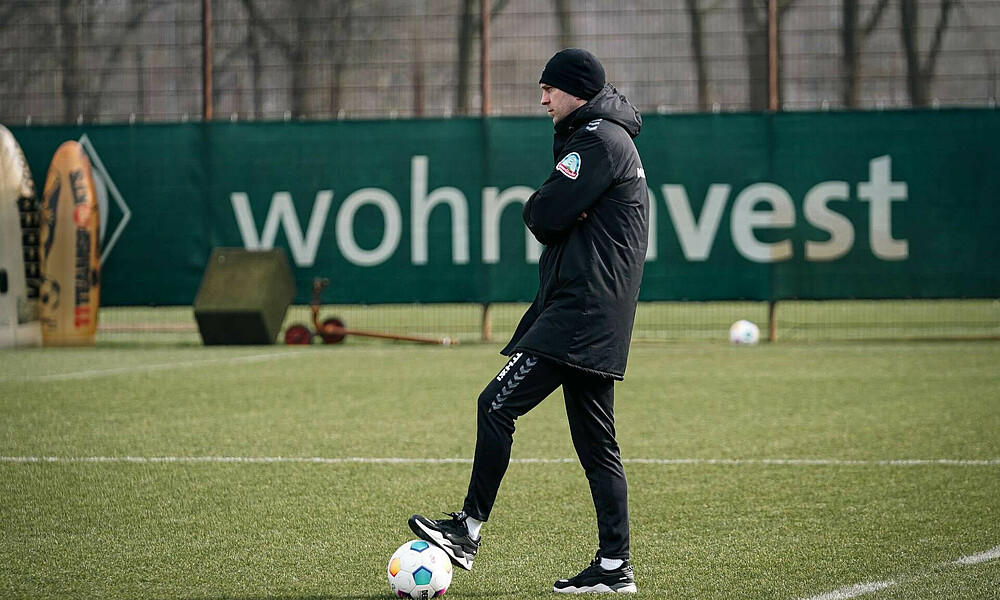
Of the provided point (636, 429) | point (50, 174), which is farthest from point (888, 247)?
point (50, 174)

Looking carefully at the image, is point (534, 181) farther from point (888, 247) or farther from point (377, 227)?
point (888, 247)

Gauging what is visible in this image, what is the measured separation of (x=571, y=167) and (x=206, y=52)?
13.0m

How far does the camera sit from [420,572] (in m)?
4.47

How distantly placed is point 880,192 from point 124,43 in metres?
9.75

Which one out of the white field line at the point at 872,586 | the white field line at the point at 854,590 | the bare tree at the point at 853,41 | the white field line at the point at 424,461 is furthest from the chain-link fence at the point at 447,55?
the white field line at the point at 854,590

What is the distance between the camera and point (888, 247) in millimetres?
15445

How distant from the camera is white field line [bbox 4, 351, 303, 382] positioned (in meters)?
12.0

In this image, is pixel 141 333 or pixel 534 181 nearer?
pixel 534 181

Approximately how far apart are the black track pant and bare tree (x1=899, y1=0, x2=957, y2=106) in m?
12.3

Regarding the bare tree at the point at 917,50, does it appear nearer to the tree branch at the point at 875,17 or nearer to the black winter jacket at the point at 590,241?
the tree branch at the point at 875,17

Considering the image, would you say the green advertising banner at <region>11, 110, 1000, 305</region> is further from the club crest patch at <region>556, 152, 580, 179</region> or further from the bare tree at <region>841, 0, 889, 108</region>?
the club crest patch at <region>556, 152, 580, 179</region>

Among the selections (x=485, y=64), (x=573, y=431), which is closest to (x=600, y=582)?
(x=573, y=431)

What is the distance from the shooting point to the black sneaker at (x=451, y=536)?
4500 mm

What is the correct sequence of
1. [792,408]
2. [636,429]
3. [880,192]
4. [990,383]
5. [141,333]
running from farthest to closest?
[141,333], [880,192], [990,383], [792,408], [636,429]
